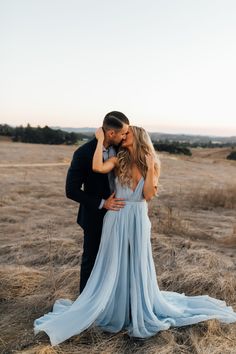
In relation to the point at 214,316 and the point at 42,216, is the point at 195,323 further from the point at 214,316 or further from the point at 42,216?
the point at 42,216

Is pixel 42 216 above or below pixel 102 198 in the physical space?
below

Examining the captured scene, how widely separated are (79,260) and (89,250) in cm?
246

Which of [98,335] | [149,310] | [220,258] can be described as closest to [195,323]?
[149,310]

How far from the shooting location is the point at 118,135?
3.71m

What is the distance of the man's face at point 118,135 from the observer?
369cm

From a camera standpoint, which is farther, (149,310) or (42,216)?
(42,216)

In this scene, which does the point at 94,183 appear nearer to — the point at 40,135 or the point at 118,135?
the point at 118,135

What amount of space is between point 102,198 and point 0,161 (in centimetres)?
2143

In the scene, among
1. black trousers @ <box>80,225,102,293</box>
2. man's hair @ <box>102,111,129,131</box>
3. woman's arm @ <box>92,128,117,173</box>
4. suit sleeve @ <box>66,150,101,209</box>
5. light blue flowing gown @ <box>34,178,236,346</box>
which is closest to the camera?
man's hair @ <box>102,111,129,131</box>

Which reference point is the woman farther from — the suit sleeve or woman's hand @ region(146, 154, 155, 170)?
the suit sleeve

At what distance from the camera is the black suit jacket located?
388 centimetres

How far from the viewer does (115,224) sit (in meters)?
4.06

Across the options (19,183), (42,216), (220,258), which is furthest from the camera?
(19,183)

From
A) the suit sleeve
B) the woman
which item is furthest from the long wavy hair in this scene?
the suit sleeve
